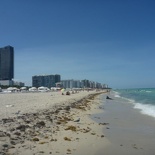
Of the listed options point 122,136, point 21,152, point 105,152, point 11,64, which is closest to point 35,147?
point 21,152

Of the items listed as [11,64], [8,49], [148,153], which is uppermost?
[8,49]

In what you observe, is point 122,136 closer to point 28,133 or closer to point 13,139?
point 28,133

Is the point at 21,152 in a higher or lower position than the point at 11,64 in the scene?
lower

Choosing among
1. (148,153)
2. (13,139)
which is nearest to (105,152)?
(148,153)

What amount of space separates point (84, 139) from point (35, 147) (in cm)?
249

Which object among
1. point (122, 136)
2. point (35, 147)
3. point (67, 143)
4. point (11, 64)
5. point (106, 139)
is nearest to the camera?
point (35, 147)

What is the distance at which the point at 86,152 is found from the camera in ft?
26.0

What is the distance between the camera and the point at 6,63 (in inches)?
7333

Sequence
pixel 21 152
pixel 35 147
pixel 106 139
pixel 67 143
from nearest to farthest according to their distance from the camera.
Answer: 1. pixel 21 152
2. pixel 35 147
3. pixel 67 143
4. pixel 106 139

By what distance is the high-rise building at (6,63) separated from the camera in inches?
7165

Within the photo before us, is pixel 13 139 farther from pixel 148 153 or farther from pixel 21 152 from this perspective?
pixel 148 153

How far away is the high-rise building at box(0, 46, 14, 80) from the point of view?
182 m

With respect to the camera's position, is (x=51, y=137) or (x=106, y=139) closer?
(x=51, y=137)

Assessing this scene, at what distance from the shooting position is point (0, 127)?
396 inches
